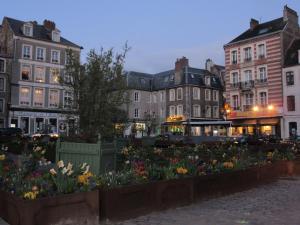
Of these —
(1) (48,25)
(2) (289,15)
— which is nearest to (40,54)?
(1) (48,25)

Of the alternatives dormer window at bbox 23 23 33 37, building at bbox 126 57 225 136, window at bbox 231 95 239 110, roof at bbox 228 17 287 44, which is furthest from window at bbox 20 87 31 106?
roof at bbox 228 17 287 44

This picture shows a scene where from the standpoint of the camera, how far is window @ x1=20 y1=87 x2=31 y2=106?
44000mm

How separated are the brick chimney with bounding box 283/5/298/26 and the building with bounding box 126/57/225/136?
16.9m

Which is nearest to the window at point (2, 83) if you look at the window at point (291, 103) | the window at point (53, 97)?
the window at point (53, 97)

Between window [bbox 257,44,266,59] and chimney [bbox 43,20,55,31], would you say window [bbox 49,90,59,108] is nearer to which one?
chimney [bbox 43,20,55,31]

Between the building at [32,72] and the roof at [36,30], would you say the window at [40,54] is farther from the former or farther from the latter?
the roof at [36,30]

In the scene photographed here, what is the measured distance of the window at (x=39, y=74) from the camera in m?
45.7

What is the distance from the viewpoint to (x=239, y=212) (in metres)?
6.50

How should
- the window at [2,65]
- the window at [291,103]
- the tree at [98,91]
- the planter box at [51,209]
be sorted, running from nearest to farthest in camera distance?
the planter box at [51,209] < the tree at [98,91] < the window at [291,103] < the window at [2,65]

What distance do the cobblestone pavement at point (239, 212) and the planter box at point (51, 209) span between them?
0.48 meters

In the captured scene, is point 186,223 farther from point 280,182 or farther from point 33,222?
point 280,182

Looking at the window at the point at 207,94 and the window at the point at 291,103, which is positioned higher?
the window at the point at 207,94

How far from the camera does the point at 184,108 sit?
53062 mm

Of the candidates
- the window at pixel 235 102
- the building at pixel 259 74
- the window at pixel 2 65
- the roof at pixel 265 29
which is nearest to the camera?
the building at pixel 259 74
